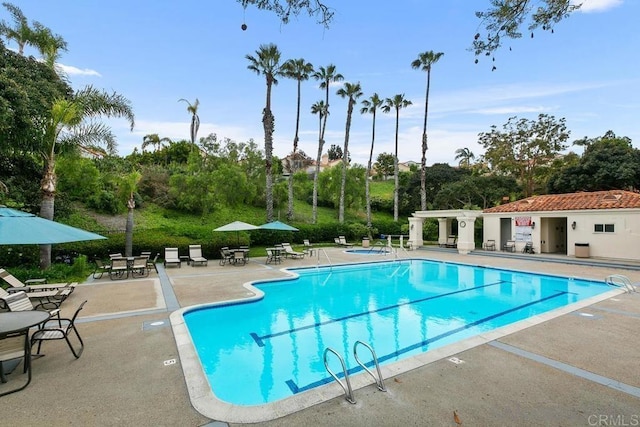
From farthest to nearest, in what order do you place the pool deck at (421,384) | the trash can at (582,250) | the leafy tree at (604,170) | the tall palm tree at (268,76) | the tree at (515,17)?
the leafy tree at (604,170), the tall palm tree at (268,76), the trash can at (582,250), the tree at (515,17), the pool deck at (421,384)

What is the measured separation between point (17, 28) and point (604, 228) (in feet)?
106

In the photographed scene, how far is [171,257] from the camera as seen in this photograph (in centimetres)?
1553

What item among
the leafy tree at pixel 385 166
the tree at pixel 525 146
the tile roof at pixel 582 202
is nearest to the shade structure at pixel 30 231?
the tile roof at pixel 582 202

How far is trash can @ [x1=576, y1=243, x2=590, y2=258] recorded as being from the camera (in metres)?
18.3

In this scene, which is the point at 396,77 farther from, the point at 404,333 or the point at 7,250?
the point at 7,250

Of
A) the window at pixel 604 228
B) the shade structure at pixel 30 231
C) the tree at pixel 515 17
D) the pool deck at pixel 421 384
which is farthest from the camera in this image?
the window at pixel 604 228

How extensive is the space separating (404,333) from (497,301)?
4.70m

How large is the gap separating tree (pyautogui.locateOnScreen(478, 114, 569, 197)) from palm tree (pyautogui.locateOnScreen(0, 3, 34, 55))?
3558 centimetres

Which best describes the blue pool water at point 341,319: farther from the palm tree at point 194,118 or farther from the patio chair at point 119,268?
the palm tree at point 194,118

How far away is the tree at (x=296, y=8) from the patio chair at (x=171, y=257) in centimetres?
1345

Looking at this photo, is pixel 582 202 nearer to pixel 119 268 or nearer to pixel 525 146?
pixel 525 146

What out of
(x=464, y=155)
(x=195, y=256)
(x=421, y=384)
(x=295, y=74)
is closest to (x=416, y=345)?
(x=421, y=384)

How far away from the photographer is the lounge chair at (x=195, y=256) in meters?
15.9

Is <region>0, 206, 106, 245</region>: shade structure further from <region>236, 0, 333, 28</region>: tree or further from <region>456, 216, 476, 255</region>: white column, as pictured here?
<region>456, 216, 476, 255</region>: white column
